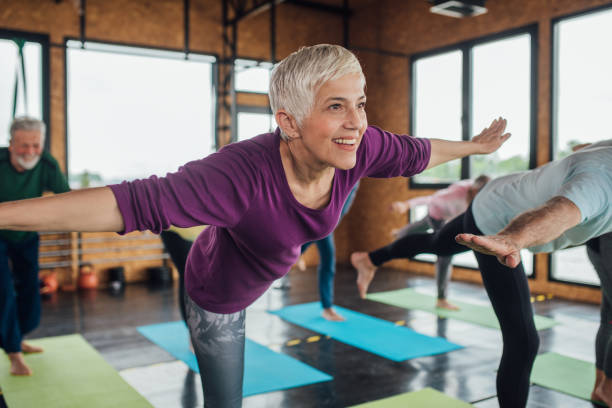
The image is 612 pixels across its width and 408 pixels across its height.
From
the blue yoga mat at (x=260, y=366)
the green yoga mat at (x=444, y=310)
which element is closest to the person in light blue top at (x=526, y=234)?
the blue yoga mat at (x=260, y=366)

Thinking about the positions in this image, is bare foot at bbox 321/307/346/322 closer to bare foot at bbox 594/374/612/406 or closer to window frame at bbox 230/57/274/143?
bare foot at bbox 594/374/612/406

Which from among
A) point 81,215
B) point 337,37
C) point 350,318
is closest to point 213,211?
point 81,215

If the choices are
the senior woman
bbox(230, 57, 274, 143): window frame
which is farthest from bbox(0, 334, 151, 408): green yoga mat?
bbox(230, 57, 274, 143): window frame

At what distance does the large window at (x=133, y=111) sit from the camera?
5.85 m

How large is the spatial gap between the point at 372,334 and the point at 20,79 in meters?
4.42

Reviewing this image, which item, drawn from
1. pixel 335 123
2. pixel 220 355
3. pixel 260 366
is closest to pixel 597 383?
pixel 260 366

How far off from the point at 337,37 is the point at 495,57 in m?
2.49

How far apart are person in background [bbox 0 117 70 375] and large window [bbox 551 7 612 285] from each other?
447cm

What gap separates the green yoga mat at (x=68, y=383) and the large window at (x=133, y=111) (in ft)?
9.25

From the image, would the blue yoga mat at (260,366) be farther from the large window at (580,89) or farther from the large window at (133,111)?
the large window at (580,89)

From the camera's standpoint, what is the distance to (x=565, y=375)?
2934 millimetres

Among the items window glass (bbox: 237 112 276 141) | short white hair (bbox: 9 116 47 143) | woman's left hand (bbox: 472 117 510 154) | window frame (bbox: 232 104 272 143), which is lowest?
woman's left hand (bbox: 472 117 510 154)

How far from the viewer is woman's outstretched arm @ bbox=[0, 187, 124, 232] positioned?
97 centimetres

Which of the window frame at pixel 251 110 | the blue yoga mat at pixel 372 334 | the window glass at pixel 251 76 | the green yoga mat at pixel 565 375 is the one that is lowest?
the blue yoga mat at pixel 372 334
